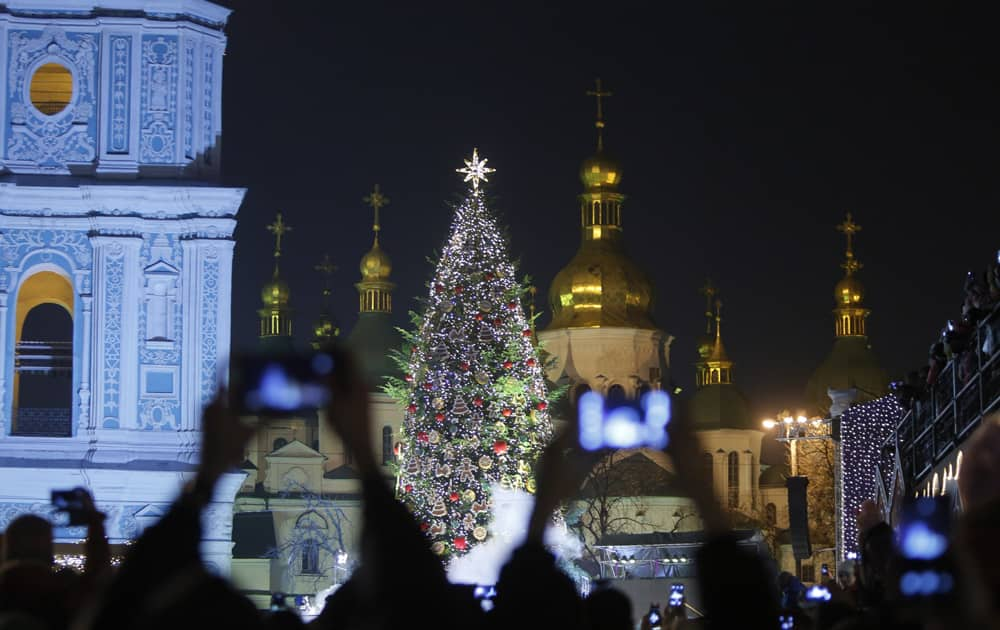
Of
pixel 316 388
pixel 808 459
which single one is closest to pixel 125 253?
pixel 316 388

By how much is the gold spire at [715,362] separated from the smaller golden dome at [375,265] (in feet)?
50.2

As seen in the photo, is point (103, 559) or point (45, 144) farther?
point (45, 144)

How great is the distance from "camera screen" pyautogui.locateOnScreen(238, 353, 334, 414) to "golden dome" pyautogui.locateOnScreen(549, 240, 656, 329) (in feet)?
243

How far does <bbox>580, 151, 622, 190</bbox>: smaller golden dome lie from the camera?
7569 cm

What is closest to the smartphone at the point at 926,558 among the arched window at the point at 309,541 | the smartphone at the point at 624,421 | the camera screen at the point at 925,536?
the camera screen at the point at 925,536

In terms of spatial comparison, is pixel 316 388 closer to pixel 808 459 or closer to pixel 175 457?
pixel 175 457

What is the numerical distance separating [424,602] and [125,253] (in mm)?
26279

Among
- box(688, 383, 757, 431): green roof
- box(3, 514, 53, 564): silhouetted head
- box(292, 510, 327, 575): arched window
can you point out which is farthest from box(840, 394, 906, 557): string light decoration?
box(688, 383, 757, 431): green roof

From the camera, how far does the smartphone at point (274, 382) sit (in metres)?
3.84

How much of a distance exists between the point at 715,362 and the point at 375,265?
16983 millimetres

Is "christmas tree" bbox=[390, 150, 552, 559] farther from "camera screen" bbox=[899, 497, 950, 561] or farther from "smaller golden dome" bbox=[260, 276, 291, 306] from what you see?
"smaller golden dome" bbox=[260, 276, 291, 306]

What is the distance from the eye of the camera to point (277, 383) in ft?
12.7

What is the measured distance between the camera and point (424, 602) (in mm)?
3668

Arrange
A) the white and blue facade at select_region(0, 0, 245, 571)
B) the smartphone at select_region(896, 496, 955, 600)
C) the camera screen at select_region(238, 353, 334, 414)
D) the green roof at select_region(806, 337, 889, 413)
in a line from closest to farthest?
the smartphone at select_region(896, 496, 955, 600) < the camera screen at select_region(238, 353, 334, 414) < the white and blue facade at select_region(0, 0, 245, 571) < the green roof at select_region(806, 337, 889, 413)
